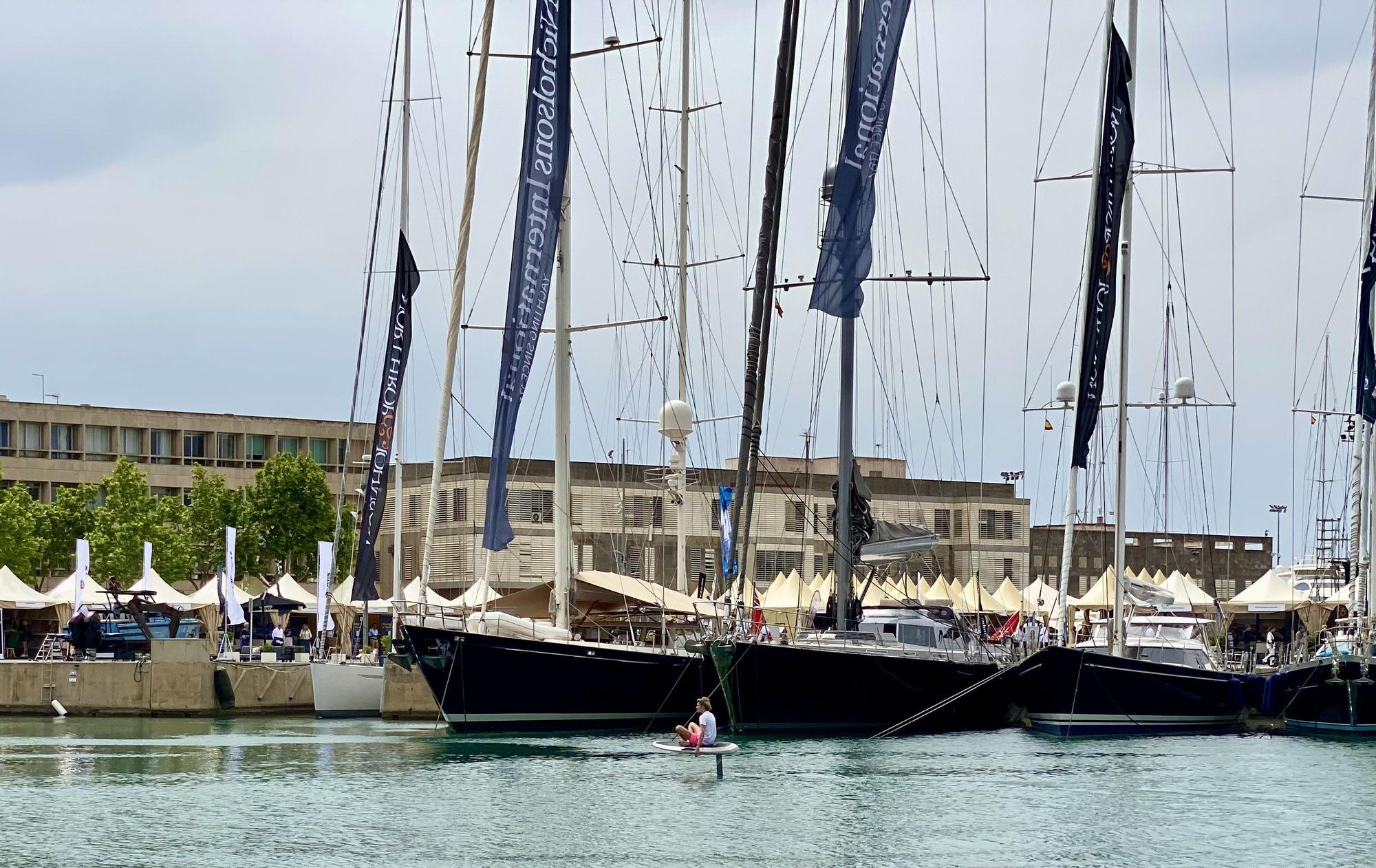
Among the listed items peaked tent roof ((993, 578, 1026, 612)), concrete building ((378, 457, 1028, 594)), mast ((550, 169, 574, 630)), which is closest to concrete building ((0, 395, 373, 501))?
concrete building ((378, 457, 1028, 594))

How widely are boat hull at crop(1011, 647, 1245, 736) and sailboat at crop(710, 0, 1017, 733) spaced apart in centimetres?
213

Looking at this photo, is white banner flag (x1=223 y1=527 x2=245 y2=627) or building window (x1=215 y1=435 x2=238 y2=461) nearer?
white banner flag (x1=223 y1=527 x2=245 y2=627)

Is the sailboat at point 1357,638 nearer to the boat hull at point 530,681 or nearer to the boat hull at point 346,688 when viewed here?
the boat hull at point 530,681

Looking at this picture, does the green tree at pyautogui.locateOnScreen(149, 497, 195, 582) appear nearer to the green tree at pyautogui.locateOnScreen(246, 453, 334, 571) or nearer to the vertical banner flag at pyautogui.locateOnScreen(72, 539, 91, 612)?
the green tree at pyautogui.locateOnScreen(246, 453, 334, 571)

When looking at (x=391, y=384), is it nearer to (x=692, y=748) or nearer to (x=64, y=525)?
(x=692, y=748)

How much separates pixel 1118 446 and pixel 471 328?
17.5 metres

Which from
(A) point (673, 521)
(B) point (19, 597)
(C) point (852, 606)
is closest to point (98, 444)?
(A) point (673, 521)

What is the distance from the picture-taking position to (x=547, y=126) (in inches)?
1987

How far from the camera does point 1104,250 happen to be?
51000mm

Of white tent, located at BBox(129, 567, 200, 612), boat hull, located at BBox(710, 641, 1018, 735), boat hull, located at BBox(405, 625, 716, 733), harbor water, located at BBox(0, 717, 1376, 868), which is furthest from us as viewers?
white tent, located at BBox(129, 567, 200, 612)

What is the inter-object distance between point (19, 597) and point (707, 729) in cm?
4134

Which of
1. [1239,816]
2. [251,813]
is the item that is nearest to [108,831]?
[251,813]

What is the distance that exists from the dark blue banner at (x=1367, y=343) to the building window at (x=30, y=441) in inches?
3410

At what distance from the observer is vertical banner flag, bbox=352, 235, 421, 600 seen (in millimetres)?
57219
